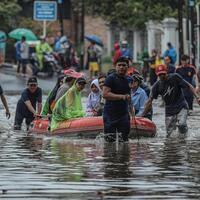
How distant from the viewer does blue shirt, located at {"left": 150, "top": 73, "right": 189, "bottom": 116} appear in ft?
61.8

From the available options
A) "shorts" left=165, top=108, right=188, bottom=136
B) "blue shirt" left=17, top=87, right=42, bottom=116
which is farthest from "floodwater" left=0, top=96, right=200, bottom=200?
"blue shirt" left=17, top=87, right=42, bottom=116

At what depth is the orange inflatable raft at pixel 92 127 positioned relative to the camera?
60.5ft

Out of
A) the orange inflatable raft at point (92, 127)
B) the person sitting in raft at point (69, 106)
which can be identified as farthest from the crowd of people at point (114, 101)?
the orange inflatable raft at point (92, 127)

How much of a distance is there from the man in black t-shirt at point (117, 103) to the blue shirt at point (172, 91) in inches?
74.7

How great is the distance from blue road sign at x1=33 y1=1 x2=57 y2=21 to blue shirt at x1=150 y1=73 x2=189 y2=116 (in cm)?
3126

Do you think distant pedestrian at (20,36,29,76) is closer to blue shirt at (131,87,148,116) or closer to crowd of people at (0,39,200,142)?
crowd of people at (0,39,200,142)

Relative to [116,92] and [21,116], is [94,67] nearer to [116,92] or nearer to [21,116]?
[21,116]

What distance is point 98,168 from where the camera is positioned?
13.7 m

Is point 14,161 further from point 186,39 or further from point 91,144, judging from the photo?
point 186,39

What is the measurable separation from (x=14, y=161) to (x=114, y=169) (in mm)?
1816

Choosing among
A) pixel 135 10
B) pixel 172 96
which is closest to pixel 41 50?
pixel 135 10

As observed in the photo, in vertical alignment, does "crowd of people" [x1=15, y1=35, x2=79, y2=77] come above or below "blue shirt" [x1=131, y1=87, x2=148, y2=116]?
above

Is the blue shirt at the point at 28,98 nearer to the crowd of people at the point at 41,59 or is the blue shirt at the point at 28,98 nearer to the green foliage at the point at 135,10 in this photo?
the crowd of people at the point at 41,59

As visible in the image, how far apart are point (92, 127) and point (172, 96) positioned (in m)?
1.63
